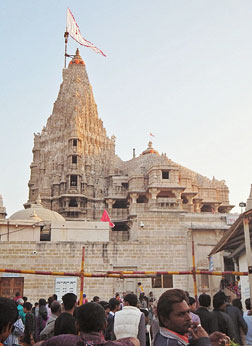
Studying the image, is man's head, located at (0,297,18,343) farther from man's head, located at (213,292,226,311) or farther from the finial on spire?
the finial on spire

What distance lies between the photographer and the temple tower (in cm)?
3669

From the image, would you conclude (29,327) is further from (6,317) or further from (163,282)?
(163,282)

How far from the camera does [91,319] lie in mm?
2967

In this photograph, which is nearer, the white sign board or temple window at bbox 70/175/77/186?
the white sign board

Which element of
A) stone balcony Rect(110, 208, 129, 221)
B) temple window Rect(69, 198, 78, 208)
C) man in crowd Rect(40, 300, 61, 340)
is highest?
temple window Rect(69, 198, 78, 208)

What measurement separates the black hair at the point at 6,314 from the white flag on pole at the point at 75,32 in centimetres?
4356

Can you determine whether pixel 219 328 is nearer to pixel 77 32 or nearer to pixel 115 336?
pixel 115 336

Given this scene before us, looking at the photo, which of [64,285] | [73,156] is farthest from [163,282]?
[73,156]

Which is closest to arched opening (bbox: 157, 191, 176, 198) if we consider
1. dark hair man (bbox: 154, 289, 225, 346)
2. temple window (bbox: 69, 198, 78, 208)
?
temple window (bbox: 69, 198, 78, 208)

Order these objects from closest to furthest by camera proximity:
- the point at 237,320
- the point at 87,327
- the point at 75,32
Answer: the point at 87,327, the point at 237,320, the point at 75,32

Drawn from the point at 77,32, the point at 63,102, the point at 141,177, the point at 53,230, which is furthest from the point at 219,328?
the point at 77,32

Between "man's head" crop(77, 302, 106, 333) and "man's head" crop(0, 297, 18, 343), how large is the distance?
59cm

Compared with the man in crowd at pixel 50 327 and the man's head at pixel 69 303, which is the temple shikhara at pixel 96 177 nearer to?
the man in crowd at pixel 50 327

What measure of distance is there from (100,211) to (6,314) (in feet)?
112
